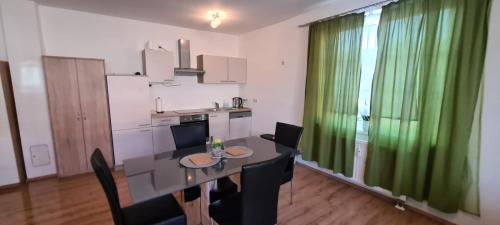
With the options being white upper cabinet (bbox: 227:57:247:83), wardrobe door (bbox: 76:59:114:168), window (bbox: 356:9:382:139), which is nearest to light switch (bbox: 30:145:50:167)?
wardrobe door (bbox: 76:59:114:168)

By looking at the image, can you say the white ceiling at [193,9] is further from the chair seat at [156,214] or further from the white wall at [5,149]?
the chair seat at [156,214]

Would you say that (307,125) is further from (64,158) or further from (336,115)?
(64,158)

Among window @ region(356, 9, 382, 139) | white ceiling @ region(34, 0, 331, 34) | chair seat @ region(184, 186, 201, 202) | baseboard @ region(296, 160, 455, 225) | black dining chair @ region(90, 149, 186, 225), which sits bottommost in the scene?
baseboard @ region(296, 160, 455, 225)

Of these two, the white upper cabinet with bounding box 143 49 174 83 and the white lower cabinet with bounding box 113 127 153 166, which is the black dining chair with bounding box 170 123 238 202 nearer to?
the white lower cabinet with bounding box 113 127 153 166

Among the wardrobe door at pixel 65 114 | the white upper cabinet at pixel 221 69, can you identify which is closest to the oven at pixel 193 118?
the white upper cabinet at pixel 221 69

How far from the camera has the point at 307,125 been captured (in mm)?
3320

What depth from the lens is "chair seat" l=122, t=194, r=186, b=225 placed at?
1.46 meters

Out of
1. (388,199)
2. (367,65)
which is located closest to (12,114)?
(367,65)

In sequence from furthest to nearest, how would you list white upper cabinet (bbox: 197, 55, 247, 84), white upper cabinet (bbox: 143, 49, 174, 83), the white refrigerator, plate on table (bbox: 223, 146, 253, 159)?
1. white upper cabinet (bbox: 197, 55, 247, 84)
2. white upper cabinet (bbox: 143, 49, 174, 83)
3. the white refrigerator
4. plate on table (bbox: 223, 146, 253, 159)

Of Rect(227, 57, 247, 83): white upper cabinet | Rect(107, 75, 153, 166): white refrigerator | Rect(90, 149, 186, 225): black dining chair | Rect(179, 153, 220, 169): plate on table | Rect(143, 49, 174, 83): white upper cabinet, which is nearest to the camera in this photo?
Rect(90, 149, 186, 225): black dining chair

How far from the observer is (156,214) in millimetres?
1536

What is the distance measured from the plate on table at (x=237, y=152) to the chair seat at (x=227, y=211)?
0.37 m

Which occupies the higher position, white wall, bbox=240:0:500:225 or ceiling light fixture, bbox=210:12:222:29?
ceiling light fixture, bbox=210:12:222:29

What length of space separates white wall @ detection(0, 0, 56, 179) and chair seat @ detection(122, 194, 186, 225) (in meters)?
2.59
